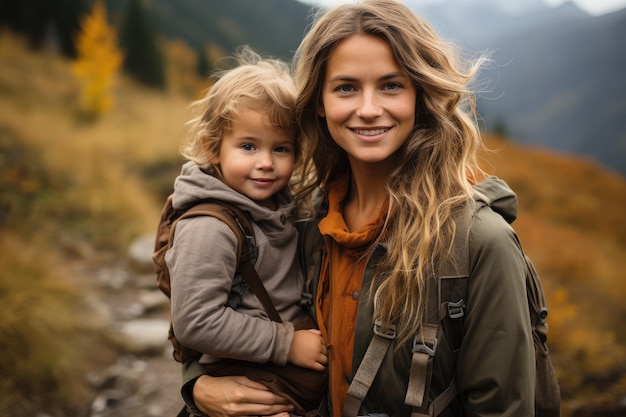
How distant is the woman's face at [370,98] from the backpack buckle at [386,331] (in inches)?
25.0

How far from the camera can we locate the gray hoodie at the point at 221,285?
73.5 inches

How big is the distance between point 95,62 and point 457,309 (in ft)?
30.7

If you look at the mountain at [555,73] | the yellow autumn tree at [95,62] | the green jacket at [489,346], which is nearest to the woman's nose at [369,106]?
the green jacket at [489,346]

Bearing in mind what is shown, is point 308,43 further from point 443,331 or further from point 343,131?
point 443,331

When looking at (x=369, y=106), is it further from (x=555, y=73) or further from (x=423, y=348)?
(x=555, y=73)

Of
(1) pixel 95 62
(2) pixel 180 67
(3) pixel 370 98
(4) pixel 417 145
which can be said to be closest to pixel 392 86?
(3) pixel 370 98

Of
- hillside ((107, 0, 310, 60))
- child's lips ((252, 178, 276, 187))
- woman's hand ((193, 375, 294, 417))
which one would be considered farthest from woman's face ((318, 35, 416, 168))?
hillside ((107, 0, 310, 60))

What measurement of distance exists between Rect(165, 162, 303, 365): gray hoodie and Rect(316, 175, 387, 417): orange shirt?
0.18 m

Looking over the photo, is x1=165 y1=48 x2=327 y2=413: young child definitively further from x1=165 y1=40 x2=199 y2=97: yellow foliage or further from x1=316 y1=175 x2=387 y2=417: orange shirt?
x1=165 y1=40 x2=199 y2=97: yellow foliage

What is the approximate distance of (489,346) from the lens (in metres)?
1.66

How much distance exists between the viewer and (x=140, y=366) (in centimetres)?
514

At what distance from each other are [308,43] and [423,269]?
3.57 feet

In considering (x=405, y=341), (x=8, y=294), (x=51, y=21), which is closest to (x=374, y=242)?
(x=405, y=341)

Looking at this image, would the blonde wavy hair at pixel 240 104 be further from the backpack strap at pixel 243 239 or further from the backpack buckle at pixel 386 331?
the backpack buckle at pixel 386 331
